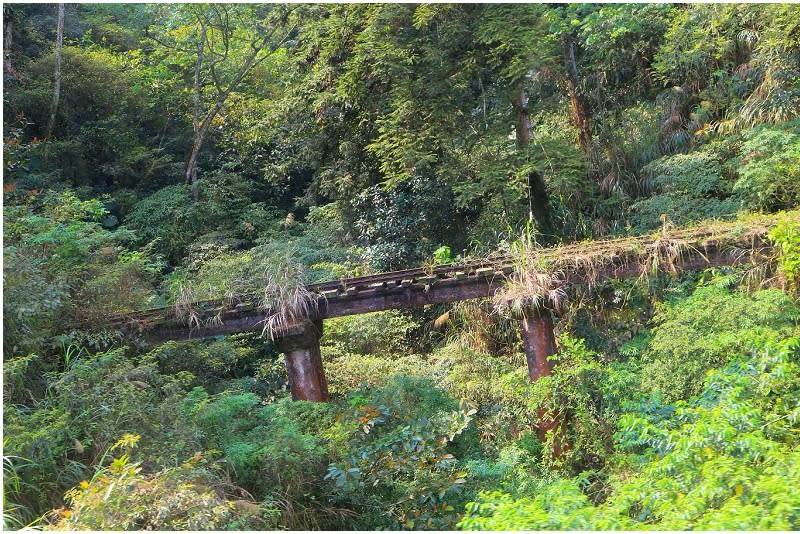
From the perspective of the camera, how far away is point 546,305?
844 centimetres

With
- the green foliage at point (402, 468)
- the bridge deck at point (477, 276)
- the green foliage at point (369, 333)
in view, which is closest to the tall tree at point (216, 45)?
the green foliage at point (369, 333)

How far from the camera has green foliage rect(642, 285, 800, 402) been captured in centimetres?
755

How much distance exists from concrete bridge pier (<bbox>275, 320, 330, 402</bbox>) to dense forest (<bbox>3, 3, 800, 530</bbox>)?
0.35 metres

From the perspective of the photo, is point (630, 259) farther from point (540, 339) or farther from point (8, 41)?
point (8, 41)

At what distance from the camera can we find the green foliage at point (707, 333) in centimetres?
755

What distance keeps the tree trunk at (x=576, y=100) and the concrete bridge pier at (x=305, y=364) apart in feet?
23.7

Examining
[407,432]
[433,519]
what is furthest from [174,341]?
[433,519]

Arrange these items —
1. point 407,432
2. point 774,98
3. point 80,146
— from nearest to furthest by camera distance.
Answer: point 407,432 < point 774,98 < point 80,146

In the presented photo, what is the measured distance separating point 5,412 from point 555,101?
964 centimetres

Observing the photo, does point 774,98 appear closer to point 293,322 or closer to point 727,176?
point 727,176

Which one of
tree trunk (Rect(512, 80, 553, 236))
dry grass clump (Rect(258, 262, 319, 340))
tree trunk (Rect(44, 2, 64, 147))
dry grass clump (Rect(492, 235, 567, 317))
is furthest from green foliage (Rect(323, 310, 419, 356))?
tree trunk (Rect(44, 2, 64, 147))

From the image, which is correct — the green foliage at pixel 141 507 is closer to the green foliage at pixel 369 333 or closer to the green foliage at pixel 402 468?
the green foliage at pixel 402 468

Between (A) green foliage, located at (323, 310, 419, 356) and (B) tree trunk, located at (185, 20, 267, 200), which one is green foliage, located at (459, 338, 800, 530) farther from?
(B) tree trunk, located at (185, 20, 267, 200)

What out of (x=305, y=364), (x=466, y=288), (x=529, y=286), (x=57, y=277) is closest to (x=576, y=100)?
(x=466, y=288)
